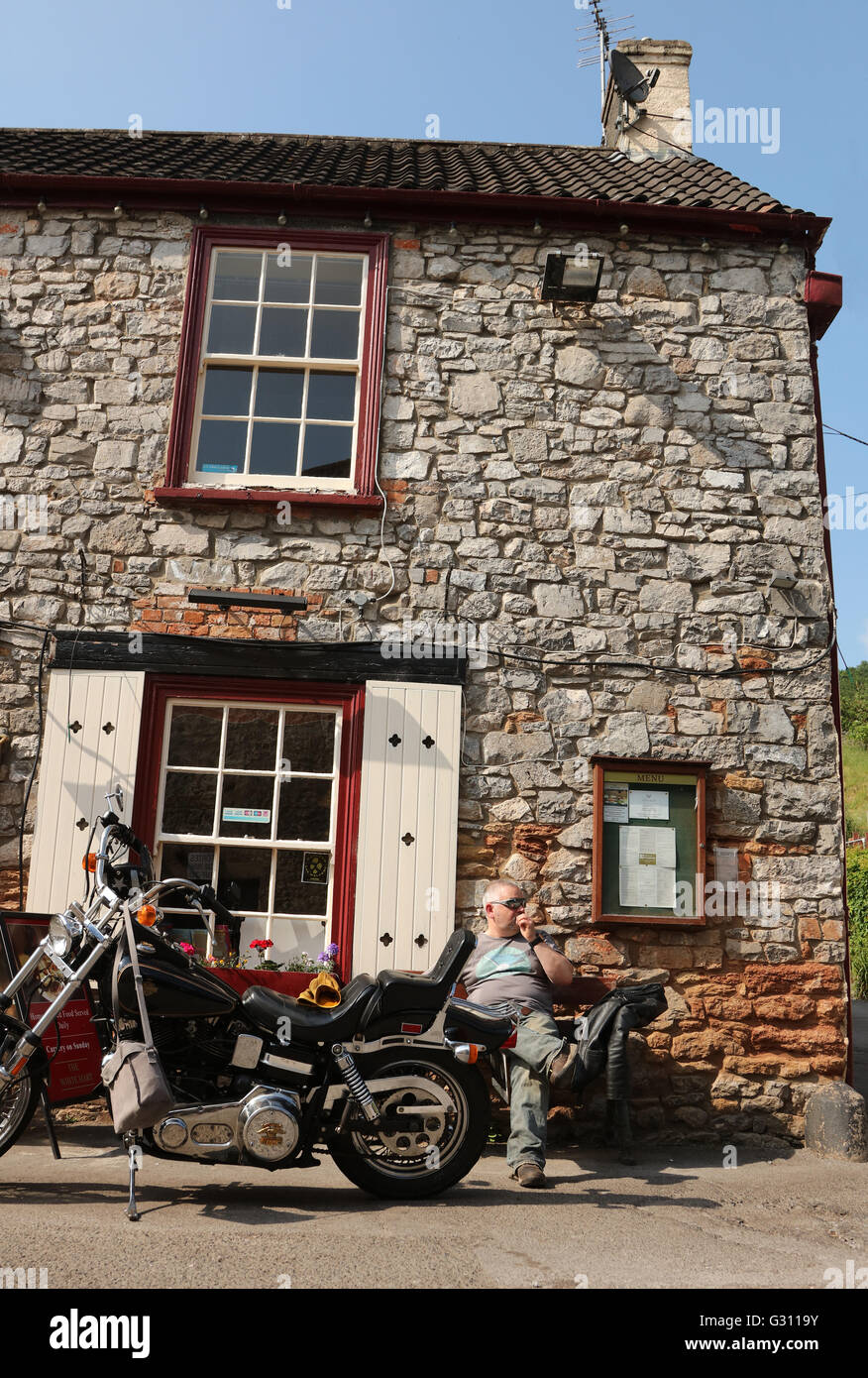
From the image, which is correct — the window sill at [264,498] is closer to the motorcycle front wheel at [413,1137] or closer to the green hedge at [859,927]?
the motorcycle front wheel at [413,1137]

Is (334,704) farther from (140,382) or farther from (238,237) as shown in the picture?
(238,237)

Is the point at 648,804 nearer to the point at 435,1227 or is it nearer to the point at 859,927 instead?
the point at 435,1227

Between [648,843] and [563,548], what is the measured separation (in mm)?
1912

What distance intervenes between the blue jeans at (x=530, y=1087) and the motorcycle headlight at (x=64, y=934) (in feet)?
7.14

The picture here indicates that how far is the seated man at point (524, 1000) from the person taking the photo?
491 centimetres

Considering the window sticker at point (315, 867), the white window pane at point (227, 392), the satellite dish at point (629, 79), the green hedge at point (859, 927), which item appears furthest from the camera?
the green hedge at point (859, 927)

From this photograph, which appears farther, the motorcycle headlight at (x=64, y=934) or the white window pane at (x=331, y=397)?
the white window pane at (x=331, y=397)

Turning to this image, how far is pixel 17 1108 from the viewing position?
434 cm

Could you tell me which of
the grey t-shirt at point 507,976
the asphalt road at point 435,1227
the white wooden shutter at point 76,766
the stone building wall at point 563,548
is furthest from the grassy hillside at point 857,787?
the white wooden shutter at point 76,766

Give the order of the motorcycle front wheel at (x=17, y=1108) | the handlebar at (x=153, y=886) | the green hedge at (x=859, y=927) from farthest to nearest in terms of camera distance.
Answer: the green hedge at (x=859, y=927) → the motorcycle front wheel at (x=17, y=1108) → the handlebar at (x=153, y=886)

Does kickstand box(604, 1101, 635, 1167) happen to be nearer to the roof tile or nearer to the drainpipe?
the drainpipe

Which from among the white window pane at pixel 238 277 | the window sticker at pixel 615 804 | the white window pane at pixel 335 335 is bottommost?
the window sticker at pixel 615 804

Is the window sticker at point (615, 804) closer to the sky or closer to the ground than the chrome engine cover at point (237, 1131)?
closer to the sky

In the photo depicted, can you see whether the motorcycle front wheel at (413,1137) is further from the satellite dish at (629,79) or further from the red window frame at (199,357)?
the satellite dish at (629,79)
